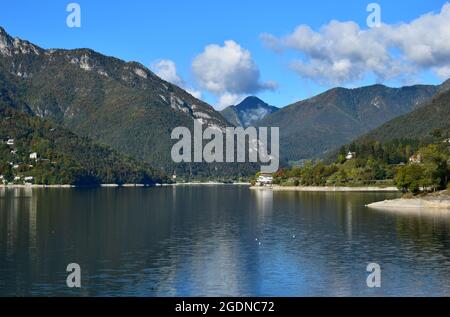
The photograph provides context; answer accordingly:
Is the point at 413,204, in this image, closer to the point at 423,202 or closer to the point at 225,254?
the point at 423,202

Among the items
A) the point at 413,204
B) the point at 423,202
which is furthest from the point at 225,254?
the point at 413,204

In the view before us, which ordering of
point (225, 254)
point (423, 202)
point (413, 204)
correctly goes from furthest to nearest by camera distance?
point (413, 204)
point (423, 202)
point (225, 254)

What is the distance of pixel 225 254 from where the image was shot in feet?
254

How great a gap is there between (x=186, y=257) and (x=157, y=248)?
8.91m

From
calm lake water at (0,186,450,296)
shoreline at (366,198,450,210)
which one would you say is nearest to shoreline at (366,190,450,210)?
shoreline at (366,198,450,210)

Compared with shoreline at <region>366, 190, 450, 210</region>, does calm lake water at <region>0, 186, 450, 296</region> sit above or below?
below

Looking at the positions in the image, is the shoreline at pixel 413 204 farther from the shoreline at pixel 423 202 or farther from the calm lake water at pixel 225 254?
the calm lake water at pixel 225 254

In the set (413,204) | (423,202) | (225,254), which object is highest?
(423,202)

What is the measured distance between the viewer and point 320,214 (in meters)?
137

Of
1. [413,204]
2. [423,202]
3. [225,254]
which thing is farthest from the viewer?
[413,204]

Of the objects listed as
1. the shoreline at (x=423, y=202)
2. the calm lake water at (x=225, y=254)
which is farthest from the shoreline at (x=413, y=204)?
the calm lake water at (x=225, y=254)

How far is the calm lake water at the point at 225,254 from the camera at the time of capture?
189ft

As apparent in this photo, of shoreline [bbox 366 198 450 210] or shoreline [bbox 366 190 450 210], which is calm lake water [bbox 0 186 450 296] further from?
shoreline [bbox 366 190 450 210]

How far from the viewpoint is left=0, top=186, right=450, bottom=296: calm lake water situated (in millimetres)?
57688
